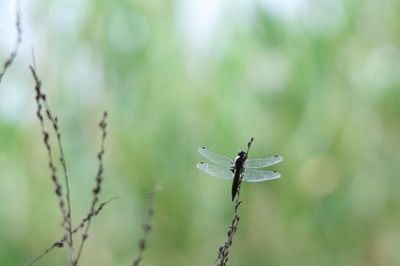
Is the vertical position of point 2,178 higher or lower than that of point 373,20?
lower

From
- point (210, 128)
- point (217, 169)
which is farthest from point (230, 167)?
point (210, 128)

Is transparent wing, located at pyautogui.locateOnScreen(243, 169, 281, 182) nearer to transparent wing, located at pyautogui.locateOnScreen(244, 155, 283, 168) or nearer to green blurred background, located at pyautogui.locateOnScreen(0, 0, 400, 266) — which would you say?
transparent wing, located at pyautogui.locateOnScreen(244, 155, 283, 168)

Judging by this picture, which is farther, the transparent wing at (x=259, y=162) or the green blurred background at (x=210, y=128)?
the green blurred background at (x=210, y=128)

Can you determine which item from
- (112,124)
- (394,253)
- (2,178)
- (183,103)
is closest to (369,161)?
(394,253)

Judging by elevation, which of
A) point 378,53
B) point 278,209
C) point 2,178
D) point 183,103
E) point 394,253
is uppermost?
point 378,53

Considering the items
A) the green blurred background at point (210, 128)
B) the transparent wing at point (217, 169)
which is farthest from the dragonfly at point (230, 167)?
the green blurred background at point (210, 128)

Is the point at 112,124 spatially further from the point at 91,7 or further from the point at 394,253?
the point at 394,253

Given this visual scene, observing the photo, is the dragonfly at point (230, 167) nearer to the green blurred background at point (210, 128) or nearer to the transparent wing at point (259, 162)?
the transparent wing at point (259, 162)

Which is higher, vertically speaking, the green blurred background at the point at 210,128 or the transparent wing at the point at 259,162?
the green blurred background at the point at 210,128

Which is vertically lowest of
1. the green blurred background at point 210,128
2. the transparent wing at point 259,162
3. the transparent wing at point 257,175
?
the transparent wing at point 257,175
